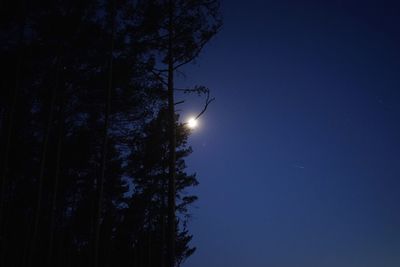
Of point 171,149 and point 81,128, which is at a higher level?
point 81,128

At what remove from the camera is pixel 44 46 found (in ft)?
44.9

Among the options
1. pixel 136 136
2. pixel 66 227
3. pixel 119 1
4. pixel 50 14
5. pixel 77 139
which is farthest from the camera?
pixel 66 227

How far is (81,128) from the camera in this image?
16312mm

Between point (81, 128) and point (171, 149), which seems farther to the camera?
point (81, 128)

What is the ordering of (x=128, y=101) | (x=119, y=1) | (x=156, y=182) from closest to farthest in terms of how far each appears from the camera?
(x=119, y=1), (x=128, y=101), (x=156, y=182)

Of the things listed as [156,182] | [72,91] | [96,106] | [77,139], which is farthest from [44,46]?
[156,182]

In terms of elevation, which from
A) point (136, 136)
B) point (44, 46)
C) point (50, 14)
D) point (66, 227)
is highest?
point (50, 14)

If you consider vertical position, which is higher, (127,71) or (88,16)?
(88,16)

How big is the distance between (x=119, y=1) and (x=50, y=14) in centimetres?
354

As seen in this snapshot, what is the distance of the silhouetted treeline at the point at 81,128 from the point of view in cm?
1132

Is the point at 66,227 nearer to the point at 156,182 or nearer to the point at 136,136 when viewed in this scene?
the point at 156,182

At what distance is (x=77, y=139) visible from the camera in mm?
17406

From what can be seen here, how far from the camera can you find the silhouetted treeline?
37.1ft

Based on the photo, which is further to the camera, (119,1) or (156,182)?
(156,182)
